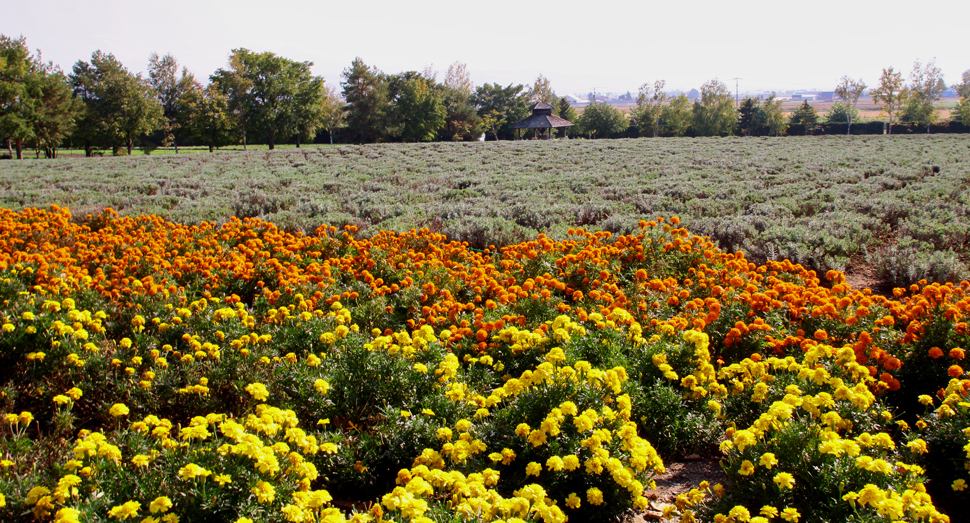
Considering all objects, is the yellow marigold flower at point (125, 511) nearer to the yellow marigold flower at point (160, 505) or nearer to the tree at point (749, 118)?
the yellow marigold flower at point (160, 505)

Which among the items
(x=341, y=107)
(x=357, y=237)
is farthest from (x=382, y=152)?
(x=341, y=107)

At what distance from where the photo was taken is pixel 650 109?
6969 cm

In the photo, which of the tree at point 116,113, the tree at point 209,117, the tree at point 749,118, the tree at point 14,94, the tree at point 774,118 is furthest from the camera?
the tree at point 749,118

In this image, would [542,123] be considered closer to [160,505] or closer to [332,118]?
[332,118]

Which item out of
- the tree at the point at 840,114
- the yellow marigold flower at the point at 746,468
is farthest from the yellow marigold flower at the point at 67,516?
the tree at the point at 840,114

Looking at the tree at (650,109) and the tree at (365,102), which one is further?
the tree at (650,109)

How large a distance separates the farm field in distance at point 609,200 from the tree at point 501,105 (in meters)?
47.4

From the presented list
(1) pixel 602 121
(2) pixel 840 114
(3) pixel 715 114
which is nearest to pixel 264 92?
(1) pixel 602 121

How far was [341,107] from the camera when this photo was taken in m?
61.5

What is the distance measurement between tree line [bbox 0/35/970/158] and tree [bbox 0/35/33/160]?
0.28 ft

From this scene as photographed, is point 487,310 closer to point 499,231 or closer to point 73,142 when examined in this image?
point 499,231

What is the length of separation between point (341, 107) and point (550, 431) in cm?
6347

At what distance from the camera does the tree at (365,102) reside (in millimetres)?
55031

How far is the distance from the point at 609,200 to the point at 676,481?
8.96m
